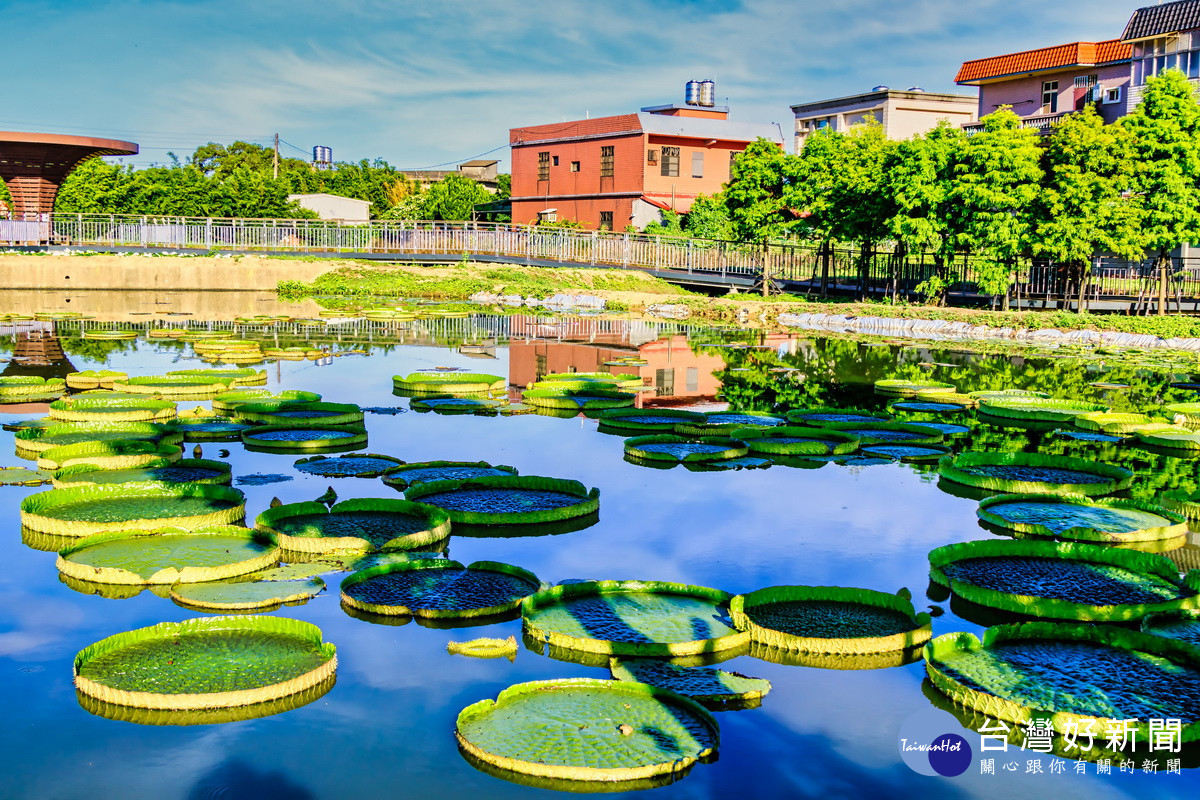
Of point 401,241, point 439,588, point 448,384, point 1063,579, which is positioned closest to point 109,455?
point 439,588

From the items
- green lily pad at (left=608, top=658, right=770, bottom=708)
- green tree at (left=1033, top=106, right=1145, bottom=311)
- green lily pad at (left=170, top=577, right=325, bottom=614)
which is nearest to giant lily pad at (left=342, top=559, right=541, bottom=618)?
green lily pad at (left=170, top=577, right=325, bottom=614)

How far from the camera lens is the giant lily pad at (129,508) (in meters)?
6.59

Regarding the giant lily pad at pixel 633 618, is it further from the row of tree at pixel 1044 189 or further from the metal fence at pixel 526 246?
the metal fence at pixel 526 246

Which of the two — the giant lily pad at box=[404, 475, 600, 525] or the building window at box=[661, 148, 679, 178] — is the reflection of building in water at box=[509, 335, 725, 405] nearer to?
the giant lily pad at box=[404, 475, 600, 525]

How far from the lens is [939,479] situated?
899 centimetres

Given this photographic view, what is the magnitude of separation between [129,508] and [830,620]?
4565mm

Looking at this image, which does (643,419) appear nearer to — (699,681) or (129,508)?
(129,508)

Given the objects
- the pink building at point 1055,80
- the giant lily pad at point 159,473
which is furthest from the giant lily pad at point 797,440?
the pink building at point 1055,80

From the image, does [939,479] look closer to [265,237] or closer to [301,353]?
[301,353]

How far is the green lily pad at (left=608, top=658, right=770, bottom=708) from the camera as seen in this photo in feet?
14.6

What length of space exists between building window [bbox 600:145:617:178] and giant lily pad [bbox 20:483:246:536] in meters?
43.7

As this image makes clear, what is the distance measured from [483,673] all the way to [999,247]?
73.9 ft

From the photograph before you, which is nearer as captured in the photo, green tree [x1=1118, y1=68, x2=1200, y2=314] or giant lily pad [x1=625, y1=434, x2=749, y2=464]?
giant lily pad [x1=625, y1=434, x2=749, y2=464]

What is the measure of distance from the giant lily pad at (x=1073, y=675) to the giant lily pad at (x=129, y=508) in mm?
4447
